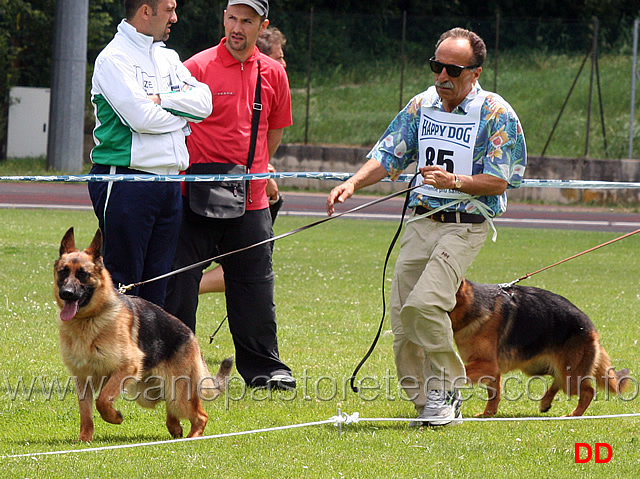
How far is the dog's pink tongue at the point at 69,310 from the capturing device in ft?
15.8

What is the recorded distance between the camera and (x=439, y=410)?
5.53 meters

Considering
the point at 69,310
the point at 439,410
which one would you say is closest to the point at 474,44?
the point at 439,410

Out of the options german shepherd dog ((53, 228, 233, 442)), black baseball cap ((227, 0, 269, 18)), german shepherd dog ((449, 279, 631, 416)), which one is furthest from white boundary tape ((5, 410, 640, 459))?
black baseball cap ((227, 0, 269, 18))

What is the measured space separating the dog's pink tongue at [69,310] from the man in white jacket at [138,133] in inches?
30.5

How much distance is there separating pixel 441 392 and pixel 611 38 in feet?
82.0

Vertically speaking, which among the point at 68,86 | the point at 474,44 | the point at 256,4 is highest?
the point at 68,86

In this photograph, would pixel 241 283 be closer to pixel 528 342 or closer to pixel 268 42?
pixel 528 342

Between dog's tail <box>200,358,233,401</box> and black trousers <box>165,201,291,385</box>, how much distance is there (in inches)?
30.2

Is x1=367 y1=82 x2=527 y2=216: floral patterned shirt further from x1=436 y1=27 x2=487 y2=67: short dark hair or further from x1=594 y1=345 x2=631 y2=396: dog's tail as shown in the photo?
x1=594 y1=345 x2=631 y2=396: dog's tail

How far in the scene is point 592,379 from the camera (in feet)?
19.9

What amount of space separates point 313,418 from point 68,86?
2145cm

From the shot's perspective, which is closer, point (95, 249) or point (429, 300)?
point (95, 249)

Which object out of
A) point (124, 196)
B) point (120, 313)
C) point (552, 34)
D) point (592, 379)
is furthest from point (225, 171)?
point (552, 34)

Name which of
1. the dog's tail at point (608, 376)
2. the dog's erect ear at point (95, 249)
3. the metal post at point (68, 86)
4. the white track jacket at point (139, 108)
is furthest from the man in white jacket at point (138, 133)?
the metal post at point (68, 86)
